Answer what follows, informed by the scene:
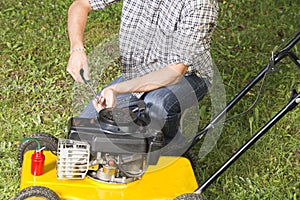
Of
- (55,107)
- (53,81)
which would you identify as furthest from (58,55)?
(55,107)

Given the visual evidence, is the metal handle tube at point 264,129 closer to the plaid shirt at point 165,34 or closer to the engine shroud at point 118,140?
the engine shroud at point 118,140

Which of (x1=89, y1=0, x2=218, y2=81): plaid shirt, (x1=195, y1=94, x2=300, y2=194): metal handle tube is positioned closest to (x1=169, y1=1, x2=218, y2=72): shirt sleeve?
(x1=89, y1=0, x2=218, y2=81): plaid shirt

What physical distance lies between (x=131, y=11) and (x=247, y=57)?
4.85ft

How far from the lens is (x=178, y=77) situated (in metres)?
2.74

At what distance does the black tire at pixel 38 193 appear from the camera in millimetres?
2457

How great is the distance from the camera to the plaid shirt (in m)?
2.73

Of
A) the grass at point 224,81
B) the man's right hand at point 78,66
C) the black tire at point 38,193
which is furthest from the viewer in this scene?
the grass at point 224,81

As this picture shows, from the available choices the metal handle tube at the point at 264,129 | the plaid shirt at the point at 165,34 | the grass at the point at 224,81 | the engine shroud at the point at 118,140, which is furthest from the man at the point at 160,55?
the grass at the point at 224,81

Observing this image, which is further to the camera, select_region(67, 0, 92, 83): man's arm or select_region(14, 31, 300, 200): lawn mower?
select_region(67, 0, 92, 83): man's arm

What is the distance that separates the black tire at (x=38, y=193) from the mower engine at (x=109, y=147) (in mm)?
115

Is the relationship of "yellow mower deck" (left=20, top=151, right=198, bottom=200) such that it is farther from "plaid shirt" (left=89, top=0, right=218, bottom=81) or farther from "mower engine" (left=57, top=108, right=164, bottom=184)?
"plaid shirt" (left=89, top=0, right=218, bottom=81)

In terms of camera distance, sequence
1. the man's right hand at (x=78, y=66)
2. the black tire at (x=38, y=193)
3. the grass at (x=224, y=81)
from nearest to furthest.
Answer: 1. the black tire at (x=38, y=193)
2. the man's right hand at (x=78, y=66)
3. the grass at (x=224, y=81)

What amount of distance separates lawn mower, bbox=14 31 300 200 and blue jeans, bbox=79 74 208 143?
0.38 feet

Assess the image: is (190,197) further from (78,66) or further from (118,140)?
(78,66)
